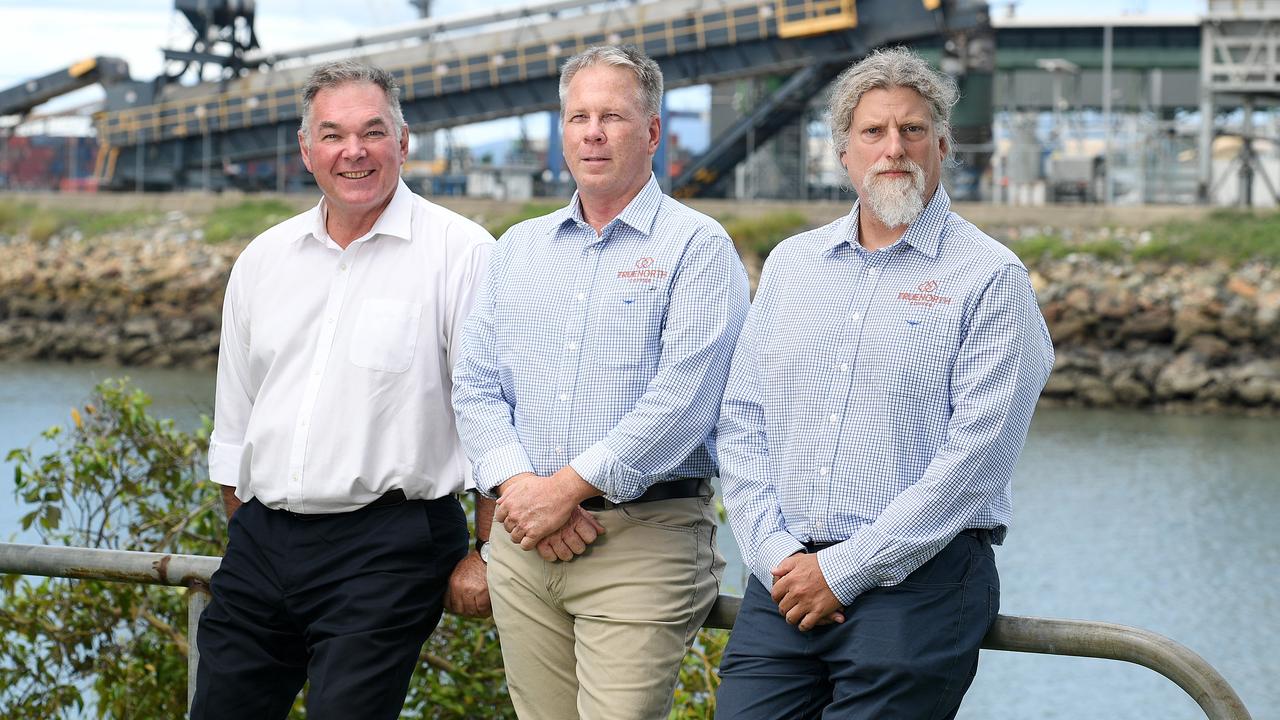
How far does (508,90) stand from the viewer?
3172cm

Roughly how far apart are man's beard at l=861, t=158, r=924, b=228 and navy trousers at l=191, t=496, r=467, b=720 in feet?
3.79

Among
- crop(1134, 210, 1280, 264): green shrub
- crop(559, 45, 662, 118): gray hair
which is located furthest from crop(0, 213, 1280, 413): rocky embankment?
crop(559, 45, 662, 118): gray hair

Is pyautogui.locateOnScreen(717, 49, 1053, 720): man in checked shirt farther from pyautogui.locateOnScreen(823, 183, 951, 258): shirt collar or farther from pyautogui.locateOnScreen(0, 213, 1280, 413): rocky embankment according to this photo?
pyautogui.locateOnScreen(0, 213, 1280, 413): rocky embankment

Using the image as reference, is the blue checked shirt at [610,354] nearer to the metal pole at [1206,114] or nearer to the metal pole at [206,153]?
the metal pole at [1206,114]

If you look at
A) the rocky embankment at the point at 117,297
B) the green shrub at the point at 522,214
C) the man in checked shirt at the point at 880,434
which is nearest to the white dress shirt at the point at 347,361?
the man in checked shirt at the point at 880,434

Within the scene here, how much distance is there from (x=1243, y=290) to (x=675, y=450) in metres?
24.4

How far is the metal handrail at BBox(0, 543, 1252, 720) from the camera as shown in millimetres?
2527

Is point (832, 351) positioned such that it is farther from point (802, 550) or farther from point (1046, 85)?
point (1046, 85)

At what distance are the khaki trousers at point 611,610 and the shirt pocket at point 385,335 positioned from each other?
44 centimetres

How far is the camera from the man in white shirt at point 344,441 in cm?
320

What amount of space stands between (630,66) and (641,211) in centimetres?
31

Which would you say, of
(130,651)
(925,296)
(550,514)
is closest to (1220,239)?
(130,651)

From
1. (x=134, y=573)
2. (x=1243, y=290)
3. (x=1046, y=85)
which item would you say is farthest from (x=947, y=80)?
(x=1046, y=85)

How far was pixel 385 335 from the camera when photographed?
3.32 m
